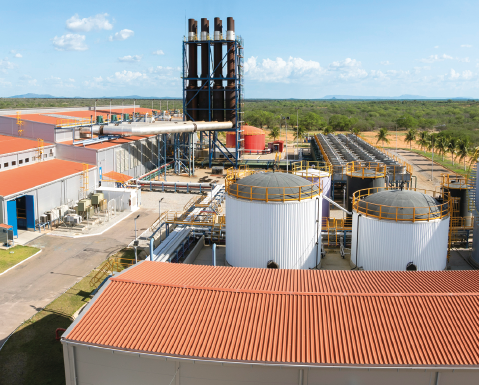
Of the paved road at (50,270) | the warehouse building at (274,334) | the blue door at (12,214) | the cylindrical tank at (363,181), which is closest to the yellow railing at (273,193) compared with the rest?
the warehouse building at (274,334)

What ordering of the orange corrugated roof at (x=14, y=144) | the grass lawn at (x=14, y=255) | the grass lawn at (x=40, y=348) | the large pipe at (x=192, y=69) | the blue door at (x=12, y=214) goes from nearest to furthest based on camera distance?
the grass lawn at (x=40, y=348), the grass lawn at (x=14, y=255), the blue door at (x=12, y=214), the orange corrugated roof at (x=14, y=144), the large pipe at (x=192, y=69)

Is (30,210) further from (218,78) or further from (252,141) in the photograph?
(252,141)

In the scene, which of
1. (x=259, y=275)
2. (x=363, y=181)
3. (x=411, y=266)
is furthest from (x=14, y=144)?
(x=411, y=266)

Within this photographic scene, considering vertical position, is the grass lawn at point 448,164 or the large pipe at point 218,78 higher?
the large pipe at point 218,78

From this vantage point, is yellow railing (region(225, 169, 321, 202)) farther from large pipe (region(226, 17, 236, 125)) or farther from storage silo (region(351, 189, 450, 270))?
large pipe (region(226, 17, 236, 125))

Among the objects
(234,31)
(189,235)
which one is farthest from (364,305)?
(234,31)

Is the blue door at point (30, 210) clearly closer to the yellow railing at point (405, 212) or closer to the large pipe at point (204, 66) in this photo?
the yellow railing at point (405, 212)

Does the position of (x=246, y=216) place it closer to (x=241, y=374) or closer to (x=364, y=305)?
(x=364, y=305)
